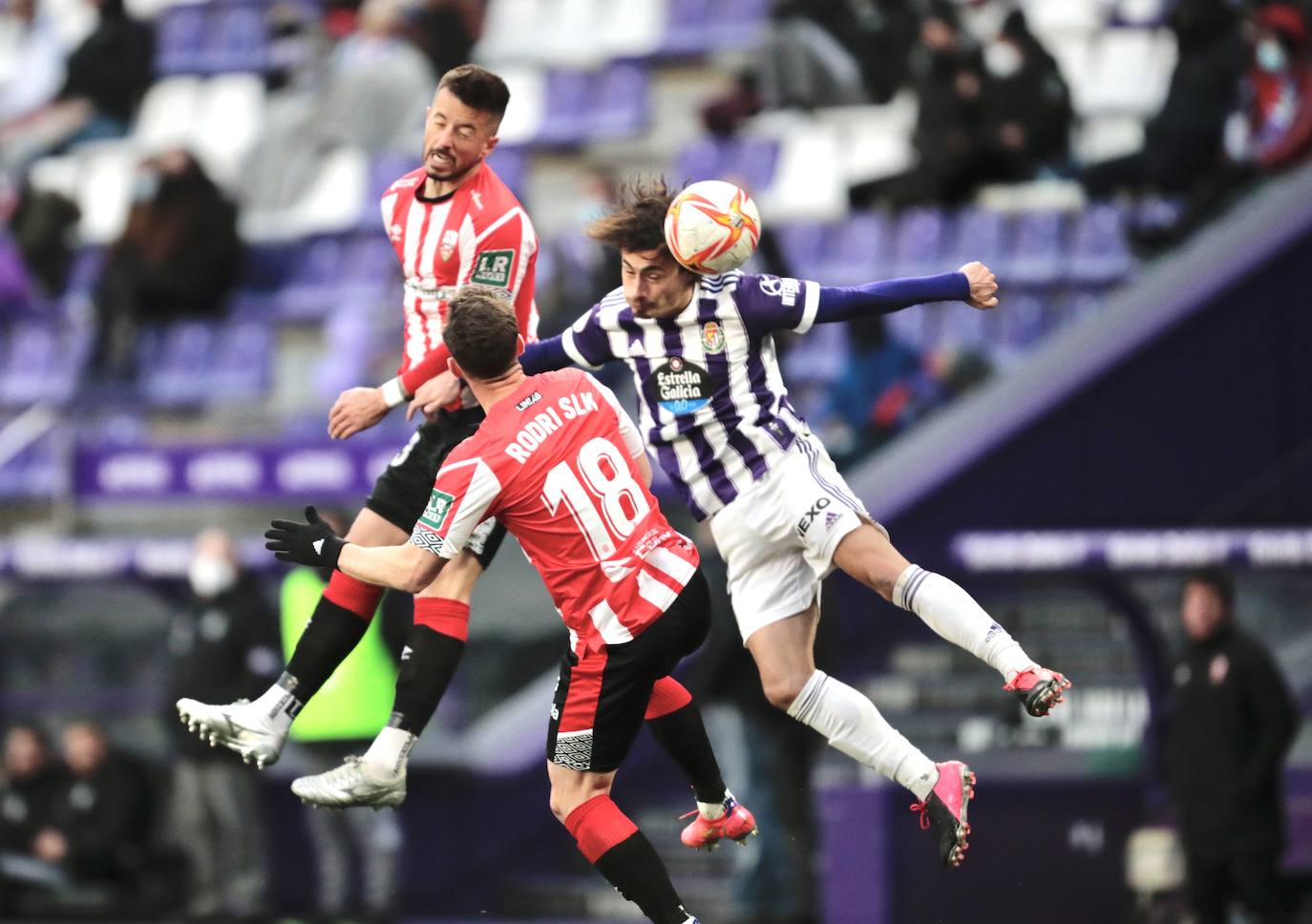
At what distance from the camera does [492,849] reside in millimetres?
11711

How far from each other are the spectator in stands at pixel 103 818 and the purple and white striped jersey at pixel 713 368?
649 cm

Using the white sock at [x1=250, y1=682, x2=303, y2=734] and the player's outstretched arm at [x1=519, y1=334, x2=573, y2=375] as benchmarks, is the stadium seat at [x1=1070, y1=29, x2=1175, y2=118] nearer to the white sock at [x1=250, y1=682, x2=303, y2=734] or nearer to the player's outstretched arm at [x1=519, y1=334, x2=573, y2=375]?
the player's outstretched arm at [x1=519, y1=334, x2=573, y2=375]

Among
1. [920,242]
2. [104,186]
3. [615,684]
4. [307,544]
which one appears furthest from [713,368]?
[104,186]

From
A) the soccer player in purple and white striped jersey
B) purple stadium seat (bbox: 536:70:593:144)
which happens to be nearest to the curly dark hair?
the soccer player in purple and white striped jersey

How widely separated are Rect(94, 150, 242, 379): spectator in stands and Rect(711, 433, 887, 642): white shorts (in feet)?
27.0

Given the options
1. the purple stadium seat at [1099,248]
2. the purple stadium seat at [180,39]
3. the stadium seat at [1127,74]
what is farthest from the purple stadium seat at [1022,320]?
the purple stadium seat at [180,39]

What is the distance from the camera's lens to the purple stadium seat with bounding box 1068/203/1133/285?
12.4 metres

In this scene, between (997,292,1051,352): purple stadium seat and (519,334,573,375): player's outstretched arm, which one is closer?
(519,334,573,375): player's outstretched arm

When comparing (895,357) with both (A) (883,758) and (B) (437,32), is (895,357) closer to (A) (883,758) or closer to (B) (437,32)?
(A) (883,758)

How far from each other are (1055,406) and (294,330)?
18.9 ft

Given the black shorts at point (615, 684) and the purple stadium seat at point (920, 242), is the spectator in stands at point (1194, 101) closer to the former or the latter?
the purple stadium seat at point (920, 242)

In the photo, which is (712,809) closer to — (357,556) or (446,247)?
(357,556)

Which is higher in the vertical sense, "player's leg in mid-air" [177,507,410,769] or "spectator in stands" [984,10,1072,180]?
"spectator in stands" [984,10,1072,180]

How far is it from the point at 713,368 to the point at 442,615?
1187 mm
